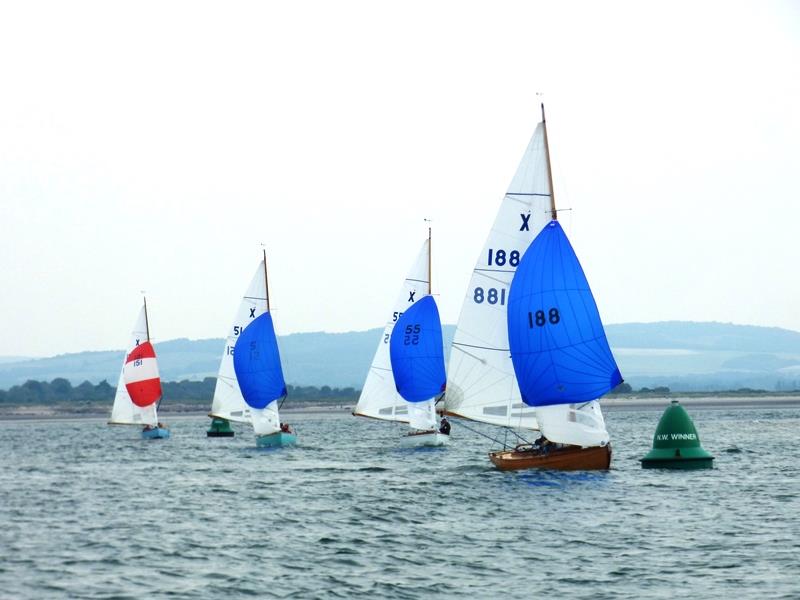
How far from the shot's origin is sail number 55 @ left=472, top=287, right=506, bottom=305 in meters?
47.1

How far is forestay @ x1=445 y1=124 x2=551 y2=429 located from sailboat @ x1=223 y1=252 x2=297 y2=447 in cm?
2513

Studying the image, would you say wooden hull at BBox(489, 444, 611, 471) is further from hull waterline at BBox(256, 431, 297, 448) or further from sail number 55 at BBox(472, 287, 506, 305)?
hull waterline at BBox(256, 431, 297, 448)

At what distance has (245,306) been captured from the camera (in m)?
76.9

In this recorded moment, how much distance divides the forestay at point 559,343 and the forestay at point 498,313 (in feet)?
3.97

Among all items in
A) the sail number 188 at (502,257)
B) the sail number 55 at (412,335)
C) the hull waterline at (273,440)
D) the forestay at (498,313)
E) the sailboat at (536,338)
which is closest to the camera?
the sailboat at (536,338)

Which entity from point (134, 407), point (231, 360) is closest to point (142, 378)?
point (134, 407)

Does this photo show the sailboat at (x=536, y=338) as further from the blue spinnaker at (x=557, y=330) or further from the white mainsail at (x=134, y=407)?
the white mainsail at (x=134, y=407)

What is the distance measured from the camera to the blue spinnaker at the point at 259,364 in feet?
240

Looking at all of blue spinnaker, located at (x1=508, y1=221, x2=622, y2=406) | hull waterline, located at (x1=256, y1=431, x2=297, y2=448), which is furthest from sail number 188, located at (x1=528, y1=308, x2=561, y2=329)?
hull waterline, located at (x1=256, y1=431, x2=297, y2=448)

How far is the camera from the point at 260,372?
242 feet

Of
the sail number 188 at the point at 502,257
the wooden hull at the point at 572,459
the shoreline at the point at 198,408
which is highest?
the sail number 188 at the point at 502,257

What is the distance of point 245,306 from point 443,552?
1926 inches

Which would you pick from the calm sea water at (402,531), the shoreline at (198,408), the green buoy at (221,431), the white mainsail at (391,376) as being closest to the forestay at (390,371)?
the white mainsail at (391,376)

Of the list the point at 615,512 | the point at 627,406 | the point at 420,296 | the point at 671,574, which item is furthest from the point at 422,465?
the point at 627,406
